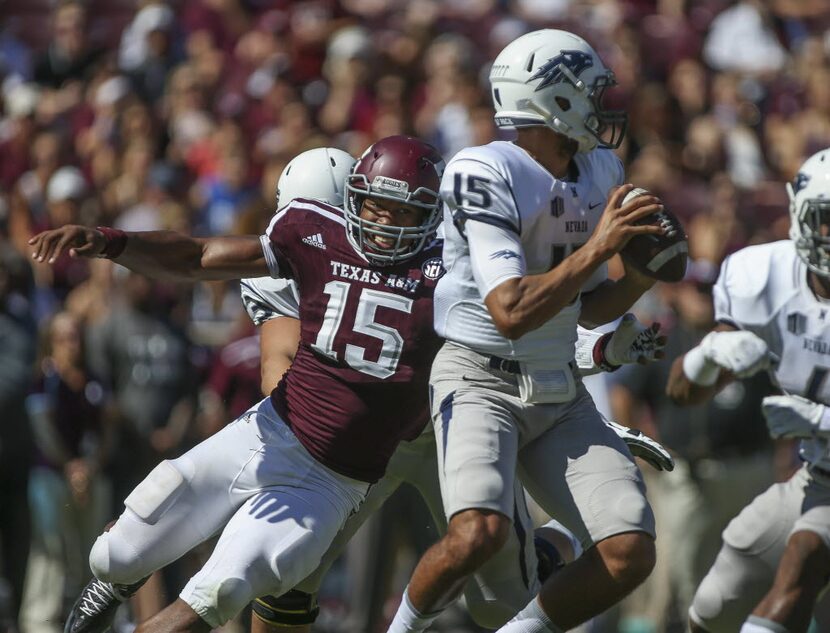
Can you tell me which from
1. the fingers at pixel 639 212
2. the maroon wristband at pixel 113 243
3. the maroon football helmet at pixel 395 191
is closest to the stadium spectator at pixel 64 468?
the maroon wristband at pixel 113 243

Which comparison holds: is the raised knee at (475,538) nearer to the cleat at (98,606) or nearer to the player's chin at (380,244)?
the player's chin at (380,244)

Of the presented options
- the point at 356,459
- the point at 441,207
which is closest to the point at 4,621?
the point at 356,459

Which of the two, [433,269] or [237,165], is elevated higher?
[433,269]

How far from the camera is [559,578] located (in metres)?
4.59

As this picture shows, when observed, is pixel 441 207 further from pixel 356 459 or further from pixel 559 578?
pixel 559 578

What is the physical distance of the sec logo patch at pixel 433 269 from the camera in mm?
5074

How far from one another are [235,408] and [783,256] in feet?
11.3

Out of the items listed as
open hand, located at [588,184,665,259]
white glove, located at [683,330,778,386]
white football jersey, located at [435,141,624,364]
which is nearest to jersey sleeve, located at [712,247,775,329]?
white glove, located at [683,330,778,386]

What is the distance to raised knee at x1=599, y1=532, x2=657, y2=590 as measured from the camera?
4484 millimetres

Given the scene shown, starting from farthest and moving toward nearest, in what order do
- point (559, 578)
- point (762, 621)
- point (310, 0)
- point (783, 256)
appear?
point (310, 0) < point (783, 256) < point (762, 621) < point (559, 578)

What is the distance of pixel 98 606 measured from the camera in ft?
17.1

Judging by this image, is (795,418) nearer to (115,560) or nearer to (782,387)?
(782,387)

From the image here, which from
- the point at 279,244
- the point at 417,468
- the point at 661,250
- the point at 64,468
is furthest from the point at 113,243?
the point at 64,468

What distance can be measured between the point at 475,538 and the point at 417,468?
1.17 m
